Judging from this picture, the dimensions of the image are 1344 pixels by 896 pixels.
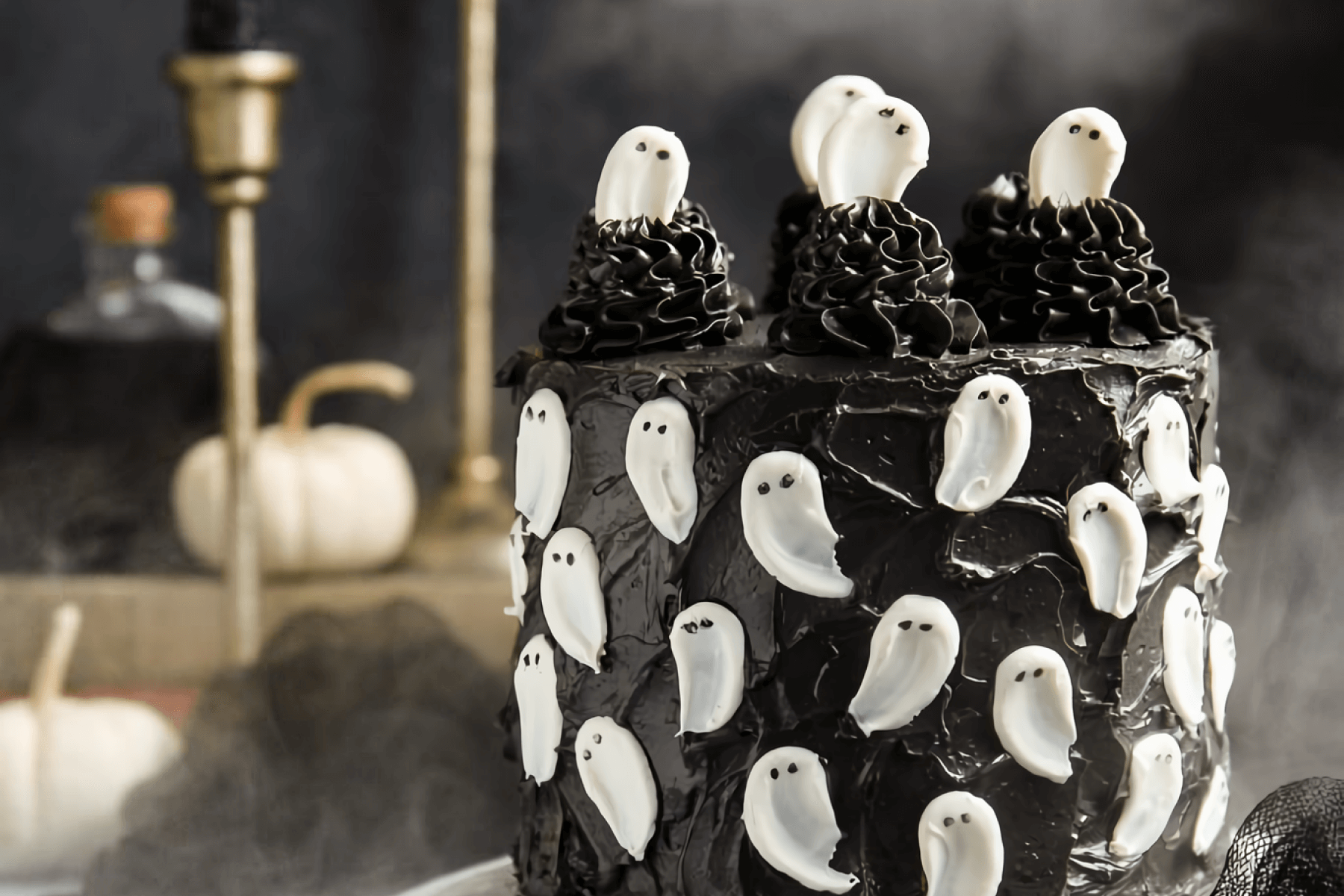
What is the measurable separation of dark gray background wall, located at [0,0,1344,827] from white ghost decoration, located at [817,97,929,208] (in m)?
1.49

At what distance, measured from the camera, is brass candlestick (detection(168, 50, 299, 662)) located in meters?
2.14

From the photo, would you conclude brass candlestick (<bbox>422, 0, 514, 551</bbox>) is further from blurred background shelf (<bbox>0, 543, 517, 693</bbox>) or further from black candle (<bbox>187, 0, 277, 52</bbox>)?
black candle (<bbox>187, 0, 277, 52</bbox>)

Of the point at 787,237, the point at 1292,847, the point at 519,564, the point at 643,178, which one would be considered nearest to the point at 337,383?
the point at 787,237

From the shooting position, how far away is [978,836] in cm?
119

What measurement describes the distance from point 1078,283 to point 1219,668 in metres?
0.37

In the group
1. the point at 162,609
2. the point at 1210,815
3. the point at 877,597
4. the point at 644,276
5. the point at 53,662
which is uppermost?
the point at 644,276

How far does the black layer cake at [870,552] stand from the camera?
118cm

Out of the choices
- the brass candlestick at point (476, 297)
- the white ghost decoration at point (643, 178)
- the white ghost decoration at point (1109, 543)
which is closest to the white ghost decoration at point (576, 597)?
the white ghost decoration at point (643, 178)

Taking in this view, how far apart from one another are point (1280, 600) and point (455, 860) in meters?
1.33

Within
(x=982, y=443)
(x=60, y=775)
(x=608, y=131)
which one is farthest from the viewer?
(x=608, y=131)

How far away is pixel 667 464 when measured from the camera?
1.21 m

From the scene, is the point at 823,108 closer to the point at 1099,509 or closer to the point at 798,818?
the point at 1099,509

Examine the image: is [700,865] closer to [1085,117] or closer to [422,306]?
[1085,117]

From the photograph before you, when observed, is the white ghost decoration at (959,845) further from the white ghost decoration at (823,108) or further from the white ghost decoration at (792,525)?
the white ghost decoration at (823,108)
